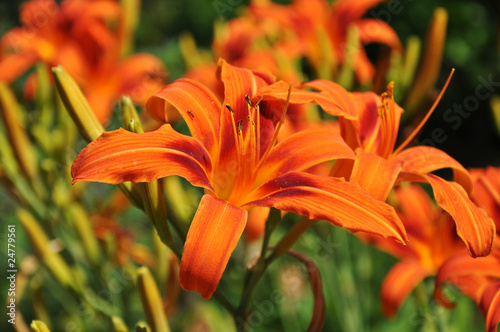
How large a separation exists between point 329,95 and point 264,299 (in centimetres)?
170

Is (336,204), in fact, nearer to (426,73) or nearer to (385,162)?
(385,162)

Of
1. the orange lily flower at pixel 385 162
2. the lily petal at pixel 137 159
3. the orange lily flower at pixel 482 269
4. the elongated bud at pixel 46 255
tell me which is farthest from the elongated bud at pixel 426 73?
the elongated bud at pixel 46 255

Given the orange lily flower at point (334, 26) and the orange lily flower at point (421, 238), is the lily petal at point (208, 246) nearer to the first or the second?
the orange lily flower at point (421, 238)

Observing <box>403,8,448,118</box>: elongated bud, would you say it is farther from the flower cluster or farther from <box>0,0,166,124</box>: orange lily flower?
<box>0,0,166,124</box>: orange lily flower

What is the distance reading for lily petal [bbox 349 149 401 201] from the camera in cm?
91

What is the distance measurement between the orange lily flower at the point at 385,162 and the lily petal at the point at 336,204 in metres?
0.05

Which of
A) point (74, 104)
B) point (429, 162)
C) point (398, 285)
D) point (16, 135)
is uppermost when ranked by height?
point (74, 104)

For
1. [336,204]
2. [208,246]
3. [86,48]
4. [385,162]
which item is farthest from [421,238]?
[86,48]

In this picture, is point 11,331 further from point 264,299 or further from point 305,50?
point 305,50

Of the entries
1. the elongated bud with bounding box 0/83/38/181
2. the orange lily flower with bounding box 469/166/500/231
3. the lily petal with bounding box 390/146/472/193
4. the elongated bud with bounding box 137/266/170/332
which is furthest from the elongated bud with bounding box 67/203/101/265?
the orange lily flower with bounding box 469/166/500/231

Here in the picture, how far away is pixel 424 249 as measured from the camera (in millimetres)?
1712

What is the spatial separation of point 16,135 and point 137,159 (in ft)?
2.98

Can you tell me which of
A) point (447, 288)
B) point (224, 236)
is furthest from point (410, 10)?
point (224, 236)

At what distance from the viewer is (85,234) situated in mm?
1550
